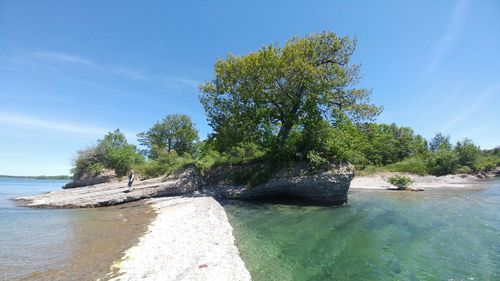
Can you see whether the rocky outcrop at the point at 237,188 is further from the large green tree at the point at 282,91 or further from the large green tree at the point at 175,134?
the large green tree at the point at 175,134

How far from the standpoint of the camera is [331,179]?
2378cm

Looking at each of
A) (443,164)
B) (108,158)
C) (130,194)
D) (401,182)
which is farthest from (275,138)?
(443,164)

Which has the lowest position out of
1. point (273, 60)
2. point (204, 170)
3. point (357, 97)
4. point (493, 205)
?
point (493, 205)

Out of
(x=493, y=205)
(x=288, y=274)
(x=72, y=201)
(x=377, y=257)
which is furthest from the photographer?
(x=72, y=201)

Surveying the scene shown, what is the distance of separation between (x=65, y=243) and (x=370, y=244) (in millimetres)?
13465

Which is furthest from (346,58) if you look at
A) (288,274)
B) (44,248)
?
(44,248)

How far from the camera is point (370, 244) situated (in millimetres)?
12180

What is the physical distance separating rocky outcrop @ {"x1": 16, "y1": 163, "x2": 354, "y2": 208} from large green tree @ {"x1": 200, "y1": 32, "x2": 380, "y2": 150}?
424 cm

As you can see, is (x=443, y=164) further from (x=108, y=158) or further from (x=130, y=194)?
(x=108, y=158)

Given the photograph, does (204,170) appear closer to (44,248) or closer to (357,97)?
(357,97)

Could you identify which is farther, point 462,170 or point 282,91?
point 462,170

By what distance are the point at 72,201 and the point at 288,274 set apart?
2405 cm

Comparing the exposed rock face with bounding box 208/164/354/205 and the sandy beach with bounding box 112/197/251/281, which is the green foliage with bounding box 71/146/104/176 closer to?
the exposed rock face with bounding box 208/164/354/205

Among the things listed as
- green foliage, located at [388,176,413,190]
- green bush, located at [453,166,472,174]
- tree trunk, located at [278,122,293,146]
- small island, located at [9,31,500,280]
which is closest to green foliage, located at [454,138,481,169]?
green bush, located at [453,166,472,174]
